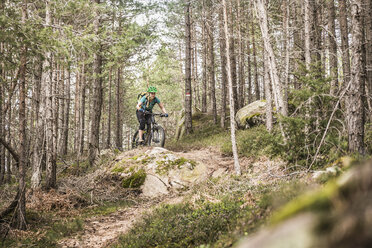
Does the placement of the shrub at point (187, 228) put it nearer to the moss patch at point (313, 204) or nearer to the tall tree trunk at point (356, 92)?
the tall tree trunk at point (356, 92)

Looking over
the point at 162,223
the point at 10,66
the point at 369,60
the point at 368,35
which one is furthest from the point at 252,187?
the point at 368,35

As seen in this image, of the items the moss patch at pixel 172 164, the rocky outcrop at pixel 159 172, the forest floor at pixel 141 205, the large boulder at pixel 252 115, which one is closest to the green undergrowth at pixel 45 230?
the forest floor at pixel 141 205

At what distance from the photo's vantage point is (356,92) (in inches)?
162

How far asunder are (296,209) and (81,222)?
6.27m

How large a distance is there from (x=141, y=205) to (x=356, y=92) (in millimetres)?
6252

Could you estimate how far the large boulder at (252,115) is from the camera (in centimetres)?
1404

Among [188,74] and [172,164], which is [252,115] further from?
[172,164]

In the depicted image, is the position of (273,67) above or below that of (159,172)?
above

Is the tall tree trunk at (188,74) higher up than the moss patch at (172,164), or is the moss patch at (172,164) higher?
the tall tree trunk at (188,74)

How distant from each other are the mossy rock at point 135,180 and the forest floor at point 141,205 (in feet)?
3.34

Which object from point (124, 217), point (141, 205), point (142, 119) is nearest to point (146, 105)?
point (142, 119)

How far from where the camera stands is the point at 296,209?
3.14ft

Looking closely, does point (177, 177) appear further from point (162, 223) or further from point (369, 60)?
point (369, 60)

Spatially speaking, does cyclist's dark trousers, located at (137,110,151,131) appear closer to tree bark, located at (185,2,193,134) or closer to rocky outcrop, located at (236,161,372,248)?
tree bark, located at (185,2,193,134)
